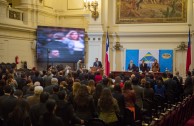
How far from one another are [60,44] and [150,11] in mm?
5661

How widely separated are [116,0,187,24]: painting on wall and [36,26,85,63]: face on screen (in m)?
2.83

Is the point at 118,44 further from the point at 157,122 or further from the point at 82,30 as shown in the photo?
the point at 157,122

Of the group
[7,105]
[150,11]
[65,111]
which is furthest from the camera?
[150,11]

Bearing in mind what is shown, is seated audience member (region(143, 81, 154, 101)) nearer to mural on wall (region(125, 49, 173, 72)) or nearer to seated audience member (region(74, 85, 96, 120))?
seated audience member (region(74, 85, 96, 120))

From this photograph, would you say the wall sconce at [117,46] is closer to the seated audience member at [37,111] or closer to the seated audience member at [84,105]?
the seated audience member at [84,105]

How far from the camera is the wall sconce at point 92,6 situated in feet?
62.2

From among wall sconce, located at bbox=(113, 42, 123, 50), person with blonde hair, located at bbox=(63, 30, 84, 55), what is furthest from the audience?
wall sconce, located at bbox=(113, 42, 123, 50)

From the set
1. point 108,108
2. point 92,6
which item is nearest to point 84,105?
point 108,108

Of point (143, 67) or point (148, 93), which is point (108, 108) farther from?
point (143, 67)

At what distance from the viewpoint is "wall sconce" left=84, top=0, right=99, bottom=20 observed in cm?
1897

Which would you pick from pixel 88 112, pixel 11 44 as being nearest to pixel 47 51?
pixel 11 44

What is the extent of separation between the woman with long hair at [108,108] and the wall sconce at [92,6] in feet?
44.8

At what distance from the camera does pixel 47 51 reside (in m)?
17.7

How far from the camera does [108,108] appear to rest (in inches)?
232
